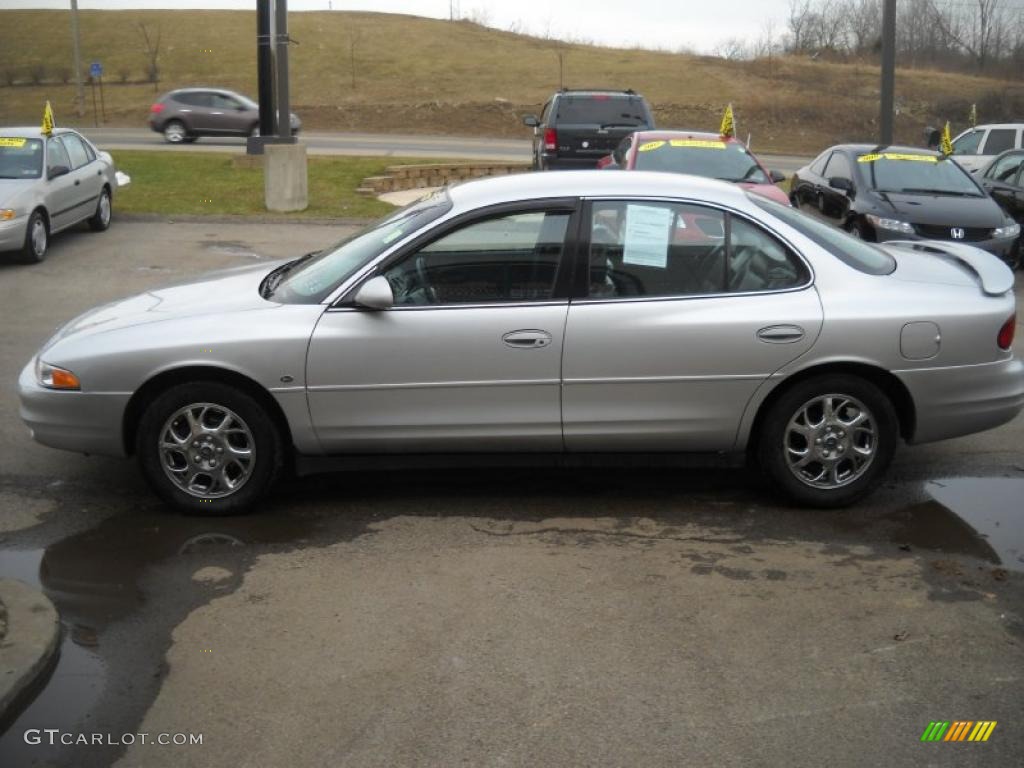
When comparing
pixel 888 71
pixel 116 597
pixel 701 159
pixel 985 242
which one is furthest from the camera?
pixel 888 71

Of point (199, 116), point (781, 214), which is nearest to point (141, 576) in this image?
point (781, 214)

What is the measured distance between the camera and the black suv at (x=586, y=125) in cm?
1975

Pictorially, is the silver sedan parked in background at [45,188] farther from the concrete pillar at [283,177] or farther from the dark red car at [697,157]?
the dark red car at [697,157]

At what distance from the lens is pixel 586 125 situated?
19.9 metres

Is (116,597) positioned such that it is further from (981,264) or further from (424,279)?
(981,264)

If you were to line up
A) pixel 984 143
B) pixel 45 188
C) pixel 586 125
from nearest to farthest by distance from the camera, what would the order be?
1. pixel 45 188
2. pixel 586 125
3. pixel 984 143

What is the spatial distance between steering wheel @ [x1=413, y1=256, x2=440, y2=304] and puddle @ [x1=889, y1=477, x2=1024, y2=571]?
245cm

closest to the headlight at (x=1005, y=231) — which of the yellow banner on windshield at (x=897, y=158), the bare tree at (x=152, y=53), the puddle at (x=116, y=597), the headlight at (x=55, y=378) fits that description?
the yellow banner on windshield at (x=897, y=158)

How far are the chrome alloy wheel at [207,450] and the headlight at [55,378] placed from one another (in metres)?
0.50

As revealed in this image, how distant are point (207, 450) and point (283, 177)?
40.9 feet

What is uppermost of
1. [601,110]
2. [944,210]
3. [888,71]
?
[888,71]

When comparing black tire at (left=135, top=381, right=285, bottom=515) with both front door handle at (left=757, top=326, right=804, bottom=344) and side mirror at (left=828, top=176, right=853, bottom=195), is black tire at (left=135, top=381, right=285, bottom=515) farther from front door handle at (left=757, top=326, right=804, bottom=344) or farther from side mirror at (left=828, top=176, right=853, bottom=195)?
side mirror at (left=828, top=176, right=853, bottom=195)

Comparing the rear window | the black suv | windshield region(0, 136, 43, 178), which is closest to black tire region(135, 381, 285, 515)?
windshield region(0, 136, 43, 178)
